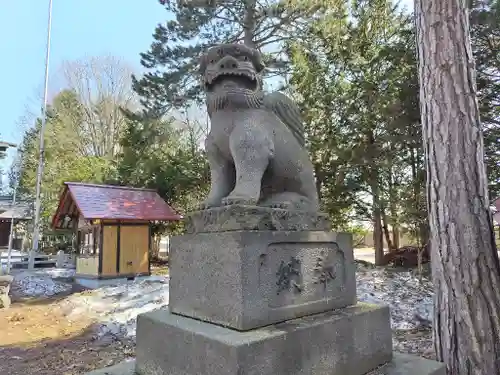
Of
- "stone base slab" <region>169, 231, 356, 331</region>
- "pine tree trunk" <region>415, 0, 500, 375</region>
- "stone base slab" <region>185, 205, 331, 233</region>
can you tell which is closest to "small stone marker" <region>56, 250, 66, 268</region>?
"stone base slab" <region>169, 231, 356, 331</region>

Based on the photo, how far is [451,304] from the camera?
2789 millimetres

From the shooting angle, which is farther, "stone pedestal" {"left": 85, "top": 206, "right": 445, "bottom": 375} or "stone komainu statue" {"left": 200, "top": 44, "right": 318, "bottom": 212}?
"stone komainu statue" {"left": 200, "top": 44, "right": 318, "bottom": 212}

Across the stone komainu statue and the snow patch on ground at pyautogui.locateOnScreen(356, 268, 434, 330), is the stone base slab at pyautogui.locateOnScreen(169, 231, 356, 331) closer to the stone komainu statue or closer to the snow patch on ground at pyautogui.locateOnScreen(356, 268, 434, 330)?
the stone komainu statue

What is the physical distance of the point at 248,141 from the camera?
86.1 inches

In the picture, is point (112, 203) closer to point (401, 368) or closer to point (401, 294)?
point (401, 294)

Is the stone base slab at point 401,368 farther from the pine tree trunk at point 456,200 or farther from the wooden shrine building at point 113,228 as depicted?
the wooden shrine building at point 113,228

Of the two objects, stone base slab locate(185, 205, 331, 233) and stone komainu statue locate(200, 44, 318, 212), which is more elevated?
stone komainu statue locate(200, 44, 318, 212)

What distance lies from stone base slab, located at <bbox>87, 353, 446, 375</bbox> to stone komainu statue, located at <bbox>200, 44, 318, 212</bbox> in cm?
113

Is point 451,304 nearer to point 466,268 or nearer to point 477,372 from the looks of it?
point 466,268

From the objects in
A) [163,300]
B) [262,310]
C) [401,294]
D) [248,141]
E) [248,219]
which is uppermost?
[248,141]

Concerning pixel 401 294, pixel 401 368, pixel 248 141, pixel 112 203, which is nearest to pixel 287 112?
pixel 248 141

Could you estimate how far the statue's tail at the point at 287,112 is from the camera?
258 centimetres

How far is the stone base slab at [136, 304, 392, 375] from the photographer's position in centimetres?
171

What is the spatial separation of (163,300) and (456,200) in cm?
597
